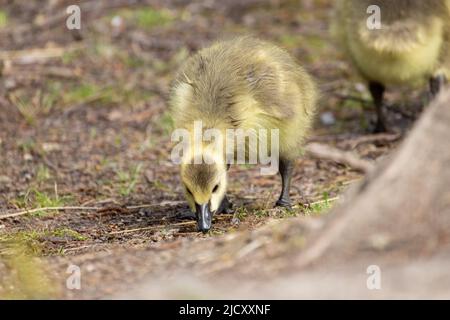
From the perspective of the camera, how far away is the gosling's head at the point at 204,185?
4.56 metres

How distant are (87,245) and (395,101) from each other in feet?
13.7

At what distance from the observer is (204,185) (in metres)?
4.59

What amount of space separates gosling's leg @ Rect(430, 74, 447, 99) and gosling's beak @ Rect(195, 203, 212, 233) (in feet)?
8.79

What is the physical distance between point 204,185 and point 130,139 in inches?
114

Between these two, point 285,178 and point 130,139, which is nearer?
point 285,178

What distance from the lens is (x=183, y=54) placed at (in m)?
8.88

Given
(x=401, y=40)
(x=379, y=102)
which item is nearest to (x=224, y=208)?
(x=401, y=40)

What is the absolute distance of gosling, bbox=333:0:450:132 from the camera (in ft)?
19.9

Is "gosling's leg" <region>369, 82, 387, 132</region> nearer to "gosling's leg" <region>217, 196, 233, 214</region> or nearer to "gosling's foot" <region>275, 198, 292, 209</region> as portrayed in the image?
"gosling's foot" <region>275, 198, 292, 209</region>

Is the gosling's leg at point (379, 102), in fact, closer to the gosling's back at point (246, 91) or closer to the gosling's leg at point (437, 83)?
the gosling's leg at point (437, 83)

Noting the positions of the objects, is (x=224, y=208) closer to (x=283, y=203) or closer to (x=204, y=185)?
(x=283, y=203)
